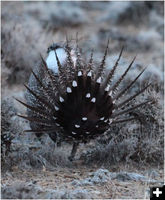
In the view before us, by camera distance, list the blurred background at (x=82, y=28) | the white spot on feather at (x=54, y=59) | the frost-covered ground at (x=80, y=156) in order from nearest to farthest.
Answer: the frost-covered ground at (x=80, y=156)
the white spot on feather at (x=54, y=59)
the blurred background at (x=82, y=28)

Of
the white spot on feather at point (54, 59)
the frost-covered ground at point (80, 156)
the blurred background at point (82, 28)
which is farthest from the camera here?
the blurred background at point (82, 28)

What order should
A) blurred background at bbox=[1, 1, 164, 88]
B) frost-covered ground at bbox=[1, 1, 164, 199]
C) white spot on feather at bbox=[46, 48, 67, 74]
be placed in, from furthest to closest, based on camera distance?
blurred background at bbox=[1, 1, 164, 88]
white spot on feather at bbox=[46, 48, 67, 74]
frost-covered ground at bbox=[1, 1, 164, 199]

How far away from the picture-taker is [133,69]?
6660 millimetres

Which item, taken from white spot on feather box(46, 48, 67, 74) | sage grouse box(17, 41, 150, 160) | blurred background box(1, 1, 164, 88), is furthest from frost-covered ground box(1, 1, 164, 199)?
white spot on feather box(46, 48, 67, 74)

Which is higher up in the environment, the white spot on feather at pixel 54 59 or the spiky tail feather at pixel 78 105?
the white spot on feather at pixel 54 59

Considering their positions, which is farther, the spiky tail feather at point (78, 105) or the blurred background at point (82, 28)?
the blurred background at point (82, 28)

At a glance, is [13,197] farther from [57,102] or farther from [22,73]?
[22,73]

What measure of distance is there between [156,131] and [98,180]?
135 cm

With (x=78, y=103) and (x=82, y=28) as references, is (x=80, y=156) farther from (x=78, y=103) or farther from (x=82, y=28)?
(x=82, y=28)

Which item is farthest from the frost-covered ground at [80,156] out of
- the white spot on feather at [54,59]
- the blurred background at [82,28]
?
the white spot on feather at [54,59]

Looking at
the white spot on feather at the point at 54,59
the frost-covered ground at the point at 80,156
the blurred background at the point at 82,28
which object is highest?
the blurred background at the point at 82,28

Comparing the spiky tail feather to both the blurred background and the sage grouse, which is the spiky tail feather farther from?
the blurred background

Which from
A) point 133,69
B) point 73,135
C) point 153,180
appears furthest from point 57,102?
point 133,69

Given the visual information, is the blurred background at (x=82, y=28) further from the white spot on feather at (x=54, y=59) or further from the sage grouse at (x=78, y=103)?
the sage grouse at (x=78, y=103)
